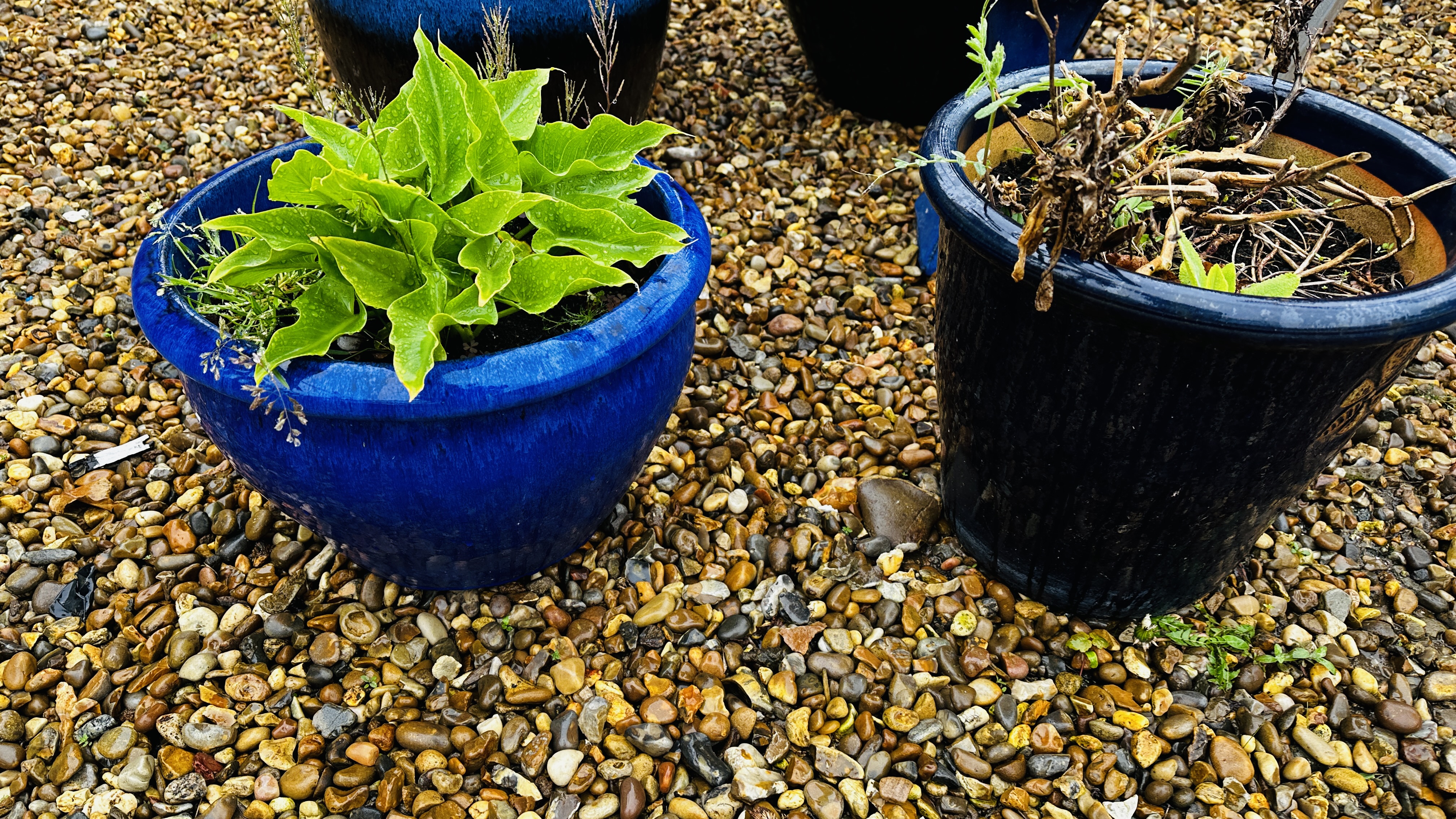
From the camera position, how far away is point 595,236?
5.25 feet

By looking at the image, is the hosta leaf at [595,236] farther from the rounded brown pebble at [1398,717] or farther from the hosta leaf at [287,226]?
the rounded brown pebble at [1398,717]

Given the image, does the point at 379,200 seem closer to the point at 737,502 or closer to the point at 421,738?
the point at 421,738

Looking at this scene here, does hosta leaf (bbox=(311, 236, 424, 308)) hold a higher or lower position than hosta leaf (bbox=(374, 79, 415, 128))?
lower

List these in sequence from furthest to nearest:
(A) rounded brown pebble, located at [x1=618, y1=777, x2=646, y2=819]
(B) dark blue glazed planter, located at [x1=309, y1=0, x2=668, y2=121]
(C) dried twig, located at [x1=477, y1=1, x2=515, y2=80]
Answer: (B) dark blue glazed planter, located at [x1=309, y1=0, x2=668, y2=121] < (C) dried twig, located at [x1=477, y1=1, x2=515, y2=80] < (A) rounded brown pebble, located at [x1=618, y1=777, x2=646, y2=819]

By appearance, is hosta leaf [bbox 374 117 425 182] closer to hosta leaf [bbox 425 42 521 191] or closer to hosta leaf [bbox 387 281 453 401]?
hosta leaf [bbox 425 42 521 191]

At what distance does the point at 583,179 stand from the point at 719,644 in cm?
94

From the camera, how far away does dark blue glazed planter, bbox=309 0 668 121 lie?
8.64 ft

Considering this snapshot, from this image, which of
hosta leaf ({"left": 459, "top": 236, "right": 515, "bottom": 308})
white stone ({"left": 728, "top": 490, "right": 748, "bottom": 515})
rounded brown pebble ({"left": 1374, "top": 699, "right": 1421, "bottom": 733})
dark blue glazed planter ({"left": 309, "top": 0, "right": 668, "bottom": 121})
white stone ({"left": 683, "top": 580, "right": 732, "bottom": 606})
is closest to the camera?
hosta leaf ({"left": 459, "top": 236, "right": 515, "bottom": 308})

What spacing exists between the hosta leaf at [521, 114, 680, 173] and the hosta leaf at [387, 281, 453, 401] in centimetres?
39

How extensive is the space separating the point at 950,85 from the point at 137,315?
2.70m

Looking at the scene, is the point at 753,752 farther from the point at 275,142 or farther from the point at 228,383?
the point at 275,142

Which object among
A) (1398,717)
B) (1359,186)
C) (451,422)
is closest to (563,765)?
(451,422)

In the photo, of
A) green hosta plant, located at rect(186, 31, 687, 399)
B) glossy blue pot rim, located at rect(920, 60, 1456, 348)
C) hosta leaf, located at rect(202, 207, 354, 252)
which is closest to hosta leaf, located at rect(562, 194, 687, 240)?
green hosta plant, located at rect(186, 31, 687, 399)

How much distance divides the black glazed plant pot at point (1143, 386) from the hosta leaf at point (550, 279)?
0.57m
